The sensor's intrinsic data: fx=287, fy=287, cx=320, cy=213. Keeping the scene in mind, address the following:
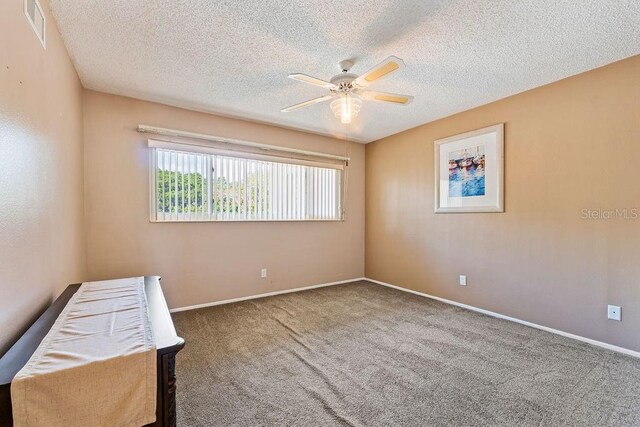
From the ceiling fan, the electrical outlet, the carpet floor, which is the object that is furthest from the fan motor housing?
the electrical outlet

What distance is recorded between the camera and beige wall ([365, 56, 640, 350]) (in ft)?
7.70

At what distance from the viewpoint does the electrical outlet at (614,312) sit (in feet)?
7.75

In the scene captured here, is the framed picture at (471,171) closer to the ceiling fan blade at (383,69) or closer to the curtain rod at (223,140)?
the curtain rod at (223,140)

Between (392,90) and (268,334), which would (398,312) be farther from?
(392,90)

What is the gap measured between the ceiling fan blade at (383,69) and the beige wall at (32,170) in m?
1.75

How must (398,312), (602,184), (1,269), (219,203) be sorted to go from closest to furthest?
(1,269)
(602,184)
(398,312)
(219,203)

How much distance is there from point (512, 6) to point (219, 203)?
3.23 meters

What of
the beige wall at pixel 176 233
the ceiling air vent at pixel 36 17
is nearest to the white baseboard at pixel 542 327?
the beige wall at pixel 176 233

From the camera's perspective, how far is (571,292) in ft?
8.64

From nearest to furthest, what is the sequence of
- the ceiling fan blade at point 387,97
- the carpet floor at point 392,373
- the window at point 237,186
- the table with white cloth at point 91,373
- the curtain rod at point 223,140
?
the table with white cloth at point 91,373, the carpet floor at point 392,373, the ceiling fan blade at point 387,97, the curtain rod at point 223,140, the window at point 237,186

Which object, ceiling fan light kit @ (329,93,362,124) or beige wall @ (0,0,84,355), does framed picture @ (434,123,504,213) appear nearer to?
ceiling fan light kit @ (329,93,362,124)

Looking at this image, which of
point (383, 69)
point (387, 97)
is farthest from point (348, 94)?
point (383, 69)

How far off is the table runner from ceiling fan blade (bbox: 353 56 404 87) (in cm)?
188

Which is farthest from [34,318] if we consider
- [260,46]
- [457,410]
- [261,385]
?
[457,410]
